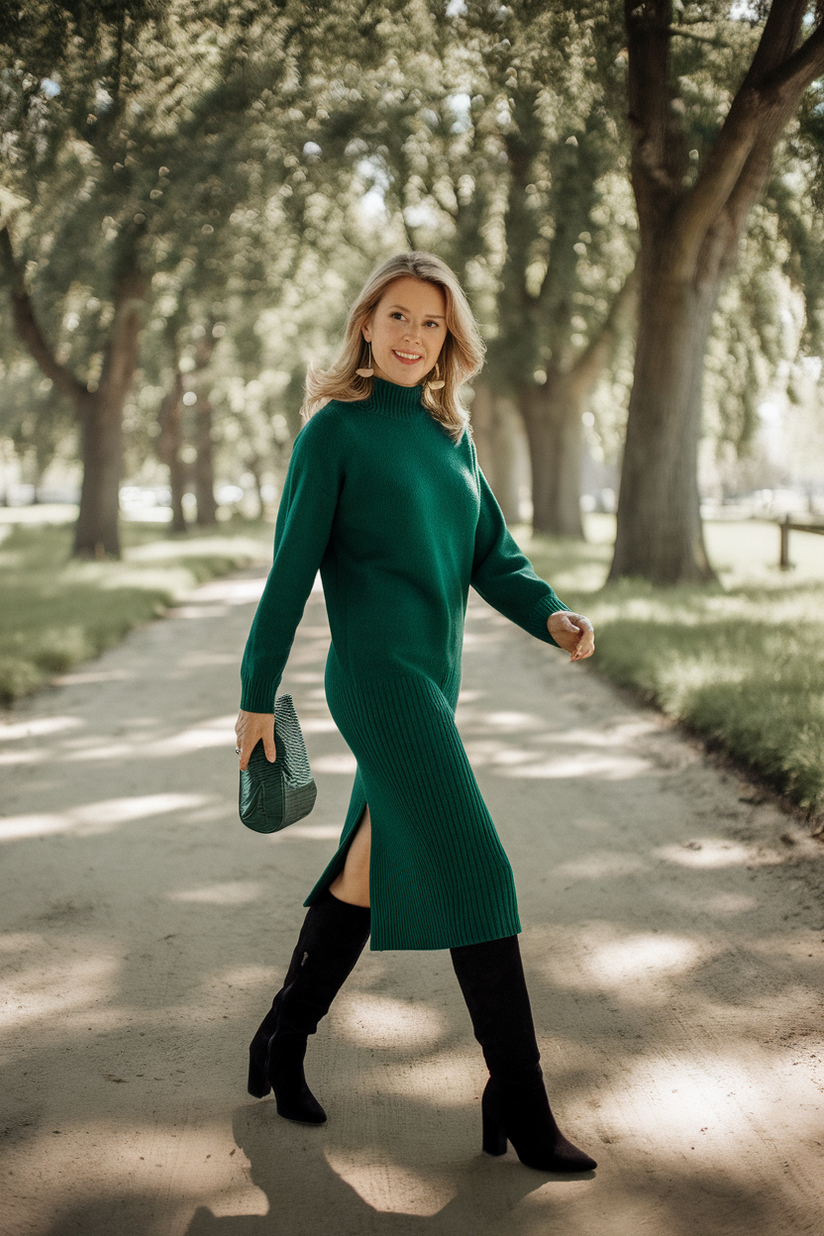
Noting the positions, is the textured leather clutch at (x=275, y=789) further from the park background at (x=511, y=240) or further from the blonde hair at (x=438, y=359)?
the park background at (x=511, y=240)

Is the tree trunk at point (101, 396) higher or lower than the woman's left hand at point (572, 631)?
higher

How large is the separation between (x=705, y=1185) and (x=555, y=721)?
528 cm

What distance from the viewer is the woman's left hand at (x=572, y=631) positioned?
2.91 metres

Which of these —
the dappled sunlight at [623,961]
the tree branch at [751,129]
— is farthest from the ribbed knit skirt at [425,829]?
the tree branch at [751,129]

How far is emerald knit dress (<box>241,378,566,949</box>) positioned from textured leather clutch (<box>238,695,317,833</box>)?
0.53ft

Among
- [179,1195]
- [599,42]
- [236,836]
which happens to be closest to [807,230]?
[599,42]

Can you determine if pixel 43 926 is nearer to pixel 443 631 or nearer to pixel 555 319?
pixel 443 631

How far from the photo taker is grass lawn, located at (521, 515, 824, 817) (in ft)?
19.2

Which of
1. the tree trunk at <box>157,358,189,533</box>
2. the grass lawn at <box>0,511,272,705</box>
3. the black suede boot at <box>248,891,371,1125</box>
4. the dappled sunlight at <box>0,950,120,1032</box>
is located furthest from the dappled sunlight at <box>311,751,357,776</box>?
the tree trunk at <box>157,358,189,533</box>

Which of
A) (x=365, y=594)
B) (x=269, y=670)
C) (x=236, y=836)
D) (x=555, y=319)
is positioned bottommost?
(x=236, y=836)

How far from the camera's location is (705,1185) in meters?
2.50

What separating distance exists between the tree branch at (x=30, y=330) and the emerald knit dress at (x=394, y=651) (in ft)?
56.9

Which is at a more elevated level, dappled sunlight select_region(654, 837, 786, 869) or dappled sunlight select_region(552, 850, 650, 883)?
dappled sunlight select_region(654, 837, 786, 869)

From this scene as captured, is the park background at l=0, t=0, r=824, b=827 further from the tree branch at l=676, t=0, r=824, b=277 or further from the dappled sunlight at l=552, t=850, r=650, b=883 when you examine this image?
the dappled sunlight at l=552, t=850, r=650, b=883
